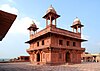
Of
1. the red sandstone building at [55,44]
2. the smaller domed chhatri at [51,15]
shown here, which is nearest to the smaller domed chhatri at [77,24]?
the red sandstone building at [55,44]

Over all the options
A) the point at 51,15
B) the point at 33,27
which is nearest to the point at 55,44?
the point at 51,15

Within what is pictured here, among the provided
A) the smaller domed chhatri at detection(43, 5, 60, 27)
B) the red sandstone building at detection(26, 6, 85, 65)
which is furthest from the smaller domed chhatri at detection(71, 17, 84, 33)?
the smaller domed chhatri at detection(43, 5, 60, 27)

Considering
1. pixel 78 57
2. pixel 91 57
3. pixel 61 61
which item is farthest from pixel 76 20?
pixel 91 57

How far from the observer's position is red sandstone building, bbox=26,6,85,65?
86.0 feet

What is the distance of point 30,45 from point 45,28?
9.18 m

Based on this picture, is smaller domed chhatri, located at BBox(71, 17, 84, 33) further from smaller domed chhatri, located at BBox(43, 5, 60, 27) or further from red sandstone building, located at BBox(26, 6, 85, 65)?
smaller domed chhatri, located at BBox(43, 5, 60, 27)

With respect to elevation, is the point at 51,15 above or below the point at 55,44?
above

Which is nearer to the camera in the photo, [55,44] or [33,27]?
[55,44]

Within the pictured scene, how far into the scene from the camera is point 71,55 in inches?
1183

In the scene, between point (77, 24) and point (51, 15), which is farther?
point (77, 24)

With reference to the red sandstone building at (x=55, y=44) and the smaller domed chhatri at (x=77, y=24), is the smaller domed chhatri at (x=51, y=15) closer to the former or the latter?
the red sandstone building at (x=55, y=44)

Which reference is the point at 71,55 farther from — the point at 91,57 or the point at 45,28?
the point at 91,57

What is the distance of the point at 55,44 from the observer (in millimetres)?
26703

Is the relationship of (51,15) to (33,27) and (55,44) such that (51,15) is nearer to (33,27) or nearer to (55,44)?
(55,44)
